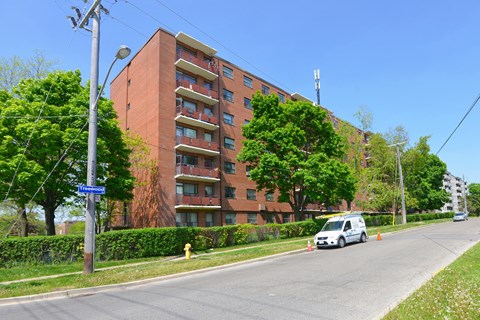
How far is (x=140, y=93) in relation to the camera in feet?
113

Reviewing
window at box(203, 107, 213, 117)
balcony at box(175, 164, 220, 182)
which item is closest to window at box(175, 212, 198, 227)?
balcony at box(175, 164, 220, 182)

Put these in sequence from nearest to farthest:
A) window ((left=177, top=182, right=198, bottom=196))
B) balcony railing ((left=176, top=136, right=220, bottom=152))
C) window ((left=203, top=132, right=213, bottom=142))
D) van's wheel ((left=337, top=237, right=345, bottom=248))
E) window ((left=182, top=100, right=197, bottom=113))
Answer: van's wheel ((left=337, top=237, right=345, bottom=248)) → window ((left=177, top=182, right=198, bottom=196)) → balcony railing ((left=176, top=136, right=220, bottom=152)) → window ((left=182, top=100, right=197, bottom=113)) → window ((left=203, top=132, right=213, bottom=142))

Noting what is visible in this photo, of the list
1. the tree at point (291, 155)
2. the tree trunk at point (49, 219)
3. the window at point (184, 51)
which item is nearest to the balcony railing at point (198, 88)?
the window at point (184, 51)

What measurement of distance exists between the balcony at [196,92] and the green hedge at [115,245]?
15045mm

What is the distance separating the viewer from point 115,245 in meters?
18.3

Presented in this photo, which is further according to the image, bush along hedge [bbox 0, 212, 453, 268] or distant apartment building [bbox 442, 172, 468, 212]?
distant apartment building [bbox 442, 172, 468, 212]

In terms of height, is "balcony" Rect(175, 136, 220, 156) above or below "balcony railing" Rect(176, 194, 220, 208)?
above

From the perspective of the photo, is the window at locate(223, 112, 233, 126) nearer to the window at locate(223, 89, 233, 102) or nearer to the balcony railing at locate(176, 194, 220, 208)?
the window at locate(223, 89, 233, 102)

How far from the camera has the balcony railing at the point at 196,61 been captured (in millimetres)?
33500

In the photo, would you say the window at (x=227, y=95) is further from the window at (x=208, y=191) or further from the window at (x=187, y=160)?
the window at (x=208, y=191)

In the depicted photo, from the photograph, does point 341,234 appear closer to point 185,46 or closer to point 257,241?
point 257,241

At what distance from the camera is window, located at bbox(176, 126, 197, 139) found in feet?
107

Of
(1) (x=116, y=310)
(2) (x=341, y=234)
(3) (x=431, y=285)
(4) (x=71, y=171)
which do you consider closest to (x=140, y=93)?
(4) (x=71, y=171)

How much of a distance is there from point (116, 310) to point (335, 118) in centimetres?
5122
